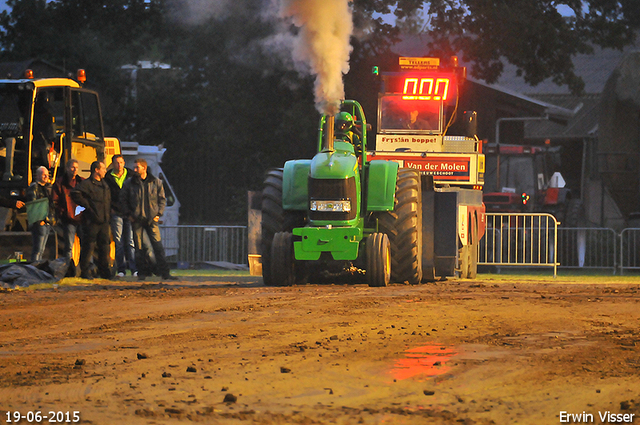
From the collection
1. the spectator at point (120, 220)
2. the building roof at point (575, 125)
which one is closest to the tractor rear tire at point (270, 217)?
the spectator at point (120, 220)

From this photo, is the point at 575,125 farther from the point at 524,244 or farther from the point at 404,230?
the point at 404,230

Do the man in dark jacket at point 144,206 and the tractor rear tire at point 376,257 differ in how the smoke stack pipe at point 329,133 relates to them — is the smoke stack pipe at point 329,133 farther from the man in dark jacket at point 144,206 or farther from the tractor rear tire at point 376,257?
the man in dark jacket at point 144,206

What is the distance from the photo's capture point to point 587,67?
164 feet

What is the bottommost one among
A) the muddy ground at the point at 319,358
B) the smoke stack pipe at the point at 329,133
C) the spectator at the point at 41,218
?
the muddy ground at the point at 319,358

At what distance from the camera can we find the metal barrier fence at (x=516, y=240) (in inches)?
740

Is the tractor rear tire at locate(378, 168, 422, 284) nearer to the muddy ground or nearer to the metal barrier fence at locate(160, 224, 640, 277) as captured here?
the muddy ground

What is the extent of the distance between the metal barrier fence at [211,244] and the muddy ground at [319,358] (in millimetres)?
10185

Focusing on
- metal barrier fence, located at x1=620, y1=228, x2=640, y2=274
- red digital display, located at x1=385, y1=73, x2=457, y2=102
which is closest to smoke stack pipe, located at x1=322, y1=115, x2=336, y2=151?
red digital display, located at x1=385, y1=73, x2=457, y2=102

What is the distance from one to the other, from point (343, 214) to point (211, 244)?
9.64 meters

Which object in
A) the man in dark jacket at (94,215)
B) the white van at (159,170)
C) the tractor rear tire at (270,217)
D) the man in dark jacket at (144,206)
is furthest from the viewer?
the white van at (159,170)

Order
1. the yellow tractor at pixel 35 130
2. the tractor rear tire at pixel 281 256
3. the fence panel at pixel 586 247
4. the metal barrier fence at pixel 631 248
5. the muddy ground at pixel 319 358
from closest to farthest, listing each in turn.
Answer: the muddy ground at pixel 319 358, the tractor rear tire at pixel 281 256, the yellow tractor at pixel 35 130, the metal barrier fence at pixel 631 248, the fence panel at pixel 586 247

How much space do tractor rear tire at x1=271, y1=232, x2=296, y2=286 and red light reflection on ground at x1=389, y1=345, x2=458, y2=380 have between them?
587 centimetres

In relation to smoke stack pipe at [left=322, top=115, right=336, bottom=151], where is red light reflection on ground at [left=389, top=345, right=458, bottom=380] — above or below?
below

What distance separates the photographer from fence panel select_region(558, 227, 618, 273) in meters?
20.7
